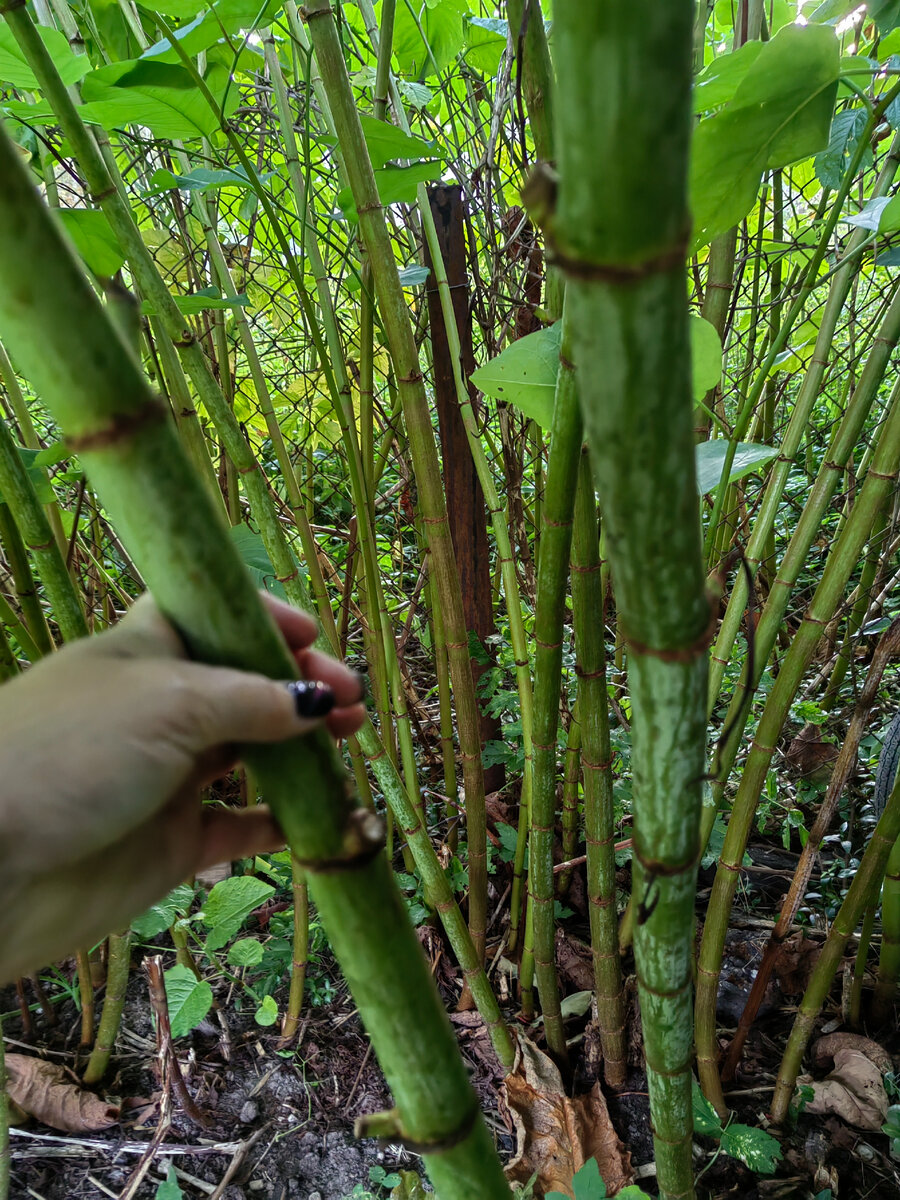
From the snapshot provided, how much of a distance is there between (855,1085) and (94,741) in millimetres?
1224

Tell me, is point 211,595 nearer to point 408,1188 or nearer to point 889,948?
point 408,1188

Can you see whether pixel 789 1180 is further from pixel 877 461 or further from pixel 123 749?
pixel 123 749

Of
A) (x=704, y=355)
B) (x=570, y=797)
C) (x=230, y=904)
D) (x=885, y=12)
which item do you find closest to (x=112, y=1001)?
(x=230, y=904)

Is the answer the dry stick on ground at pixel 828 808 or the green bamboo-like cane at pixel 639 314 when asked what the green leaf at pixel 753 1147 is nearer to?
the dry stick on ground at pixel 828 808

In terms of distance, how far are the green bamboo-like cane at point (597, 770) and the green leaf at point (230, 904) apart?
0.48m

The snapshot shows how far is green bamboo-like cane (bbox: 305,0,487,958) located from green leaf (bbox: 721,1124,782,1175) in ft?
1.53

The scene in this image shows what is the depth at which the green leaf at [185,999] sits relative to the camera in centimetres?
99

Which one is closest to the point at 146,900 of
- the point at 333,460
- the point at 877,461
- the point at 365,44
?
the point at 877,461

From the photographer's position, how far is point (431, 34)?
1.05 m

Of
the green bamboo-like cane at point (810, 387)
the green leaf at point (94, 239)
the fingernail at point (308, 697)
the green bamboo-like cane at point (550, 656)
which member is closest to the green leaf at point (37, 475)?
the green leaf at point (94, 239)

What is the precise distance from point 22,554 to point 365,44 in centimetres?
103

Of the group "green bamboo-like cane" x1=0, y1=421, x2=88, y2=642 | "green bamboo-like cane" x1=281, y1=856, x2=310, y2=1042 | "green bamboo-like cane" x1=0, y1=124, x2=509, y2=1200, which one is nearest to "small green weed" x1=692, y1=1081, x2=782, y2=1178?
"green bamboo-like cane" x1=281, y1=856, x2=310, y2=1042

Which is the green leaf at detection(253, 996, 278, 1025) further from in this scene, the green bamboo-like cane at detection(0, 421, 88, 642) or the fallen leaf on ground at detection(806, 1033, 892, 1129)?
the fallen leaf on ground at detection(806, 1033, 892, 1129)

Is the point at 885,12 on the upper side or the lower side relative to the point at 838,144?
upper
